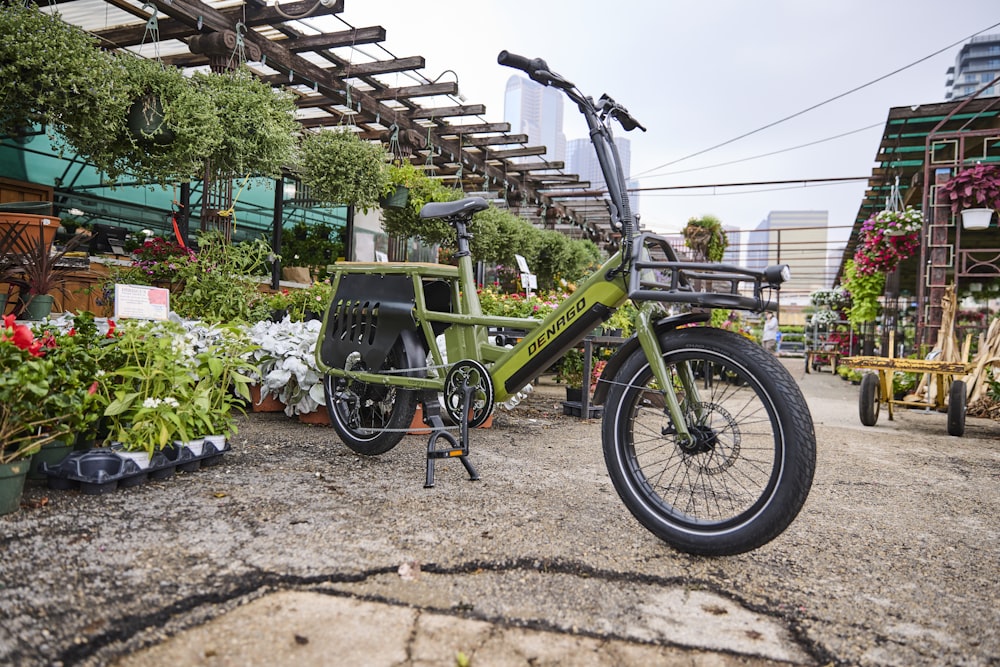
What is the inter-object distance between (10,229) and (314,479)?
224 centimetres

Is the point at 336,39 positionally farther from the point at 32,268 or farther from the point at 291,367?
the point at 32,268

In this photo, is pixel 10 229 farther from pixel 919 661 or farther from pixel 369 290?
pixel 919 661

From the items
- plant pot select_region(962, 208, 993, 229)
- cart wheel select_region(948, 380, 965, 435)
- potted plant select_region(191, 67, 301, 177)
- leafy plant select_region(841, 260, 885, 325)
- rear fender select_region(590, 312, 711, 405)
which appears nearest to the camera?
rear fender select_region(590, 312, 711, 405)

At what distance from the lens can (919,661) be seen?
142cm

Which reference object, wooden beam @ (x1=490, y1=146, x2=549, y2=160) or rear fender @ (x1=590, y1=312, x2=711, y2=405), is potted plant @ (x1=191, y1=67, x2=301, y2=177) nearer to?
rear fender @ (x1=590, y1=312, x2=711, y2=405)

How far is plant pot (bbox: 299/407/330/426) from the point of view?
13.1 feet

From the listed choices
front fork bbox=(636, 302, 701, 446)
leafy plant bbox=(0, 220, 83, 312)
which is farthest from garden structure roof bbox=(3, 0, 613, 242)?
front fork bbox=(636, 302, 701, 446)

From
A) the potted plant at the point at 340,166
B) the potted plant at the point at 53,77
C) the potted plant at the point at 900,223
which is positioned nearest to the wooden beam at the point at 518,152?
the potted plant at the point at 340,166

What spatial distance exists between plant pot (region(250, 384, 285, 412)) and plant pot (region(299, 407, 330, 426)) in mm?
238

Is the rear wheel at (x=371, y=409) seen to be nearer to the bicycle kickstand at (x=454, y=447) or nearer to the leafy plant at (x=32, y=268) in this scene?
the bicycle kickstand at (x=454, y=447)

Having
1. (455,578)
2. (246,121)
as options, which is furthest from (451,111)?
(455,578)

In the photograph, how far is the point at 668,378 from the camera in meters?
2.08

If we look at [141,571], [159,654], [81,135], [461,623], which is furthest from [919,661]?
[81,135]

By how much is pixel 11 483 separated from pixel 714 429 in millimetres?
2179
